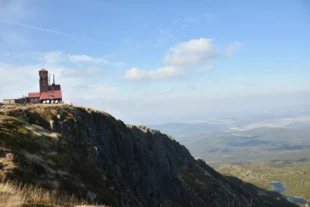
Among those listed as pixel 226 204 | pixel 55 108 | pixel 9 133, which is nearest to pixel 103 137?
pixel 55 108

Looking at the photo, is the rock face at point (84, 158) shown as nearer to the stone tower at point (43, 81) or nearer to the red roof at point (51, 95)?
the red roof at point (51, 95)

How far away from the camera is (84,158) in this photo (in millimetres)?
46531

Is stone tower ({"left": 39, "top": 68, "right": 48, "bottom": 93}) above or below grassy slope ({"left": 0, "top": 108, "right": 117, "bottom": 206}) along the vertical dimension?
above

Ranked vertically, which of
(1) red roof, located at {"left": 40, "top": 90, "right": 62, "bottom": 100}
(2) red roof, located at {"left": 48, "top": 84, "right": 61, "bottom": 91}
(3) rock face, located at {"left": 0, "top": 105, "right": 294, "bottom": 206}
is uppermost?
(2) red roof, located at {"left": 48, "top": 84, "right": 61, "bottom": 91}

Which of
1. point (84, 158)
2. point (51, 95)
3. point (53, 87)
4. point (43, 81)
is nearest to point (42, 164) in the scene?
point (84, 158)

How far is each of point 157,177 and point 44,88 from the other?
64001 millimetres

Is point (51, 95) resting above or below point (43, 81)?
below

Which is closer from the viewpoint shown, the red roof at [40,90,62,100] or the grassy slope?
the grassy slope

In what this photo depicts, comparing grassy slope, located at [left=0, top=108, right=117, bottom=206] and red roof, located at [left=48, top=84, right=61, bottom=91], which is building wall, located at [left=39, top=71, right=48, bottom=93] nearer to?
red roof, located at [left=48, top=84, right=61, bottom=91]

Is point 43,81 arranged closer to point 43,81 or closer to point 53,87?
point 43,81

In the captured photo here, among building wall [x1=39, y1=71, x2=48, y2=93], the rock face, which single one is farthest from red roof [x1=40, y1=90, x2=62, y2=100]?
the rock face

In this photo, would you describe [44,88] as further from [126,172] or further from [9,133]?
[9,133]

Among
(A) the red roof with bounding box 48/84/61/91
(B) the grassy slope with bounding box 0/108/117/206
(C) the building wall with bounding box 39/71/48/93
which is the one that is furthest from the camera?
(A) the red roof with bounding box 48/84/61/91

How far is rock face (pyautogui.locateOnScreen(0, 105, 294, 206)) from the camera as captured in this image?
31.1m
